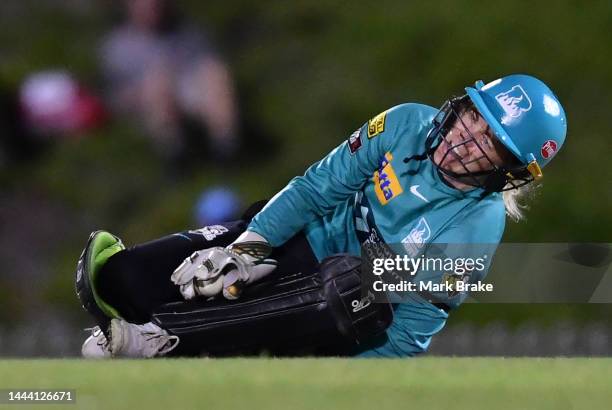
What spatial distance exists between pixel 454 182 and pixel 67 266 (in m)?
3.28

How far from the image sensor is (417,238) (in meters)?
4.69

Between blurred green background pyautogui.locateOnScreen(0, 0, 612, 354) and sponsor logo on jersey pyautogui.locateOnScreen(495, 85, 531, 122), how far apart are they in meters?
2.53

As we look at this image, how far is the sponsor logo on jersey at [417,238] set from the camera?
468cm

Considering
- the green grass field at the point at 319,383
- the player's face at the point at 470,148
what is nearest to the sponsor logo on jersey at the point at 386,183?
the player's face at the point at 470,148

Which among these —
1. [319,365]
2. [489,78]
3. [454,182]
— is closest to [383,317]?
[454,182]

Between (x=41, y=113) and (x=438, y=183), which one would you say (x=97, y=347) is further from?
(x=41, y=113)

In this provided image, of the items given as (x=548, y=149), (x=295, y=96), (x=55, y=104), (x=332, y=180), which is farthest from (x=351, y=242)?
(x=55, y=104)

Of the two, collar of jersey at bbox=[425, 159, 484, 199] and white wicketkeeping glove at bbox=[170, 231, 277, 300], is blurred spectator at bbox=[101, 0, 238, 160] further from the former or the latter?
collar of jersey at bbox=[425, 159, 484, 199]

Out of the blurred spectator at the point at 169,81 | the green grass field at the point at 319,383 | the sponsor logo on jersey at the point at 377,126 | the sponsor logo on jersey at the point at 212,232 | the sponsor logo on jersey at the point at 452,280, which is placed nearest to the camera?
the green grass field at the point at 319,383

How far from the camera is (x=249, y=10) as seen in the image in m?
7.92

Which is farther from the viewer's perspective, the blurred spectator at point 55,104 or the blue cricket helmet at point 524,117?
the blurred spectator at point 55,104

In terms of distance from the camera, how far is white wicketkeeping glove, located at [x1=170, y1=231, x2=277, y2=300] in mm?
4590

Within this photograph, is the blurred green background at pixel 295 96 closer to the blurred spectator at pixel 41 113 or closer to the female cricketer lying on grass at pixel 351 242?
the blurred spectator at pixel 41 113

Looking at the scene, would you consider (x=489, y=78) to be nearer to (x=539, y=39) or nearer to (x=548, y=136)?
(x=539, y=39)
